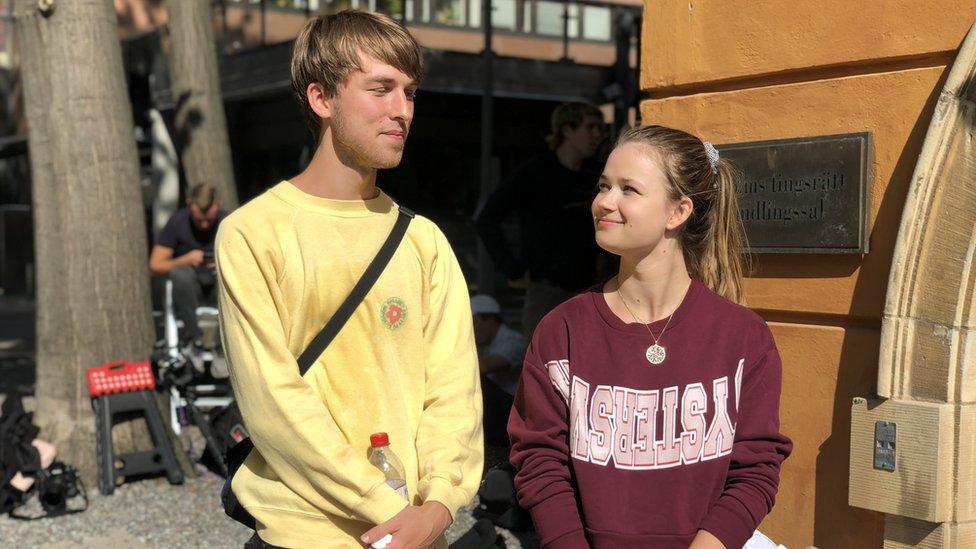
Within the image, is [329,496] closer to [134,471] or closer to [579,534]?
[579,534]

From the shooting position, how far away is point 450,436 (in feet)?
9.07

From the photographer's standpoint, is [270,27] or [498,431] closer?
[498,431]

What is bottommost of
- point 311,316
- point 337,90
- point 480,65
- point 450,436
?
point 450,436

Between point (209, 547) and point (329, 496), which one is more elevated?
point (329, 496)

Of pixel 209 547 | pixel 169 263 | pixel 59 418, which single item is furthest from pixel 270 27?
pixel 209 547

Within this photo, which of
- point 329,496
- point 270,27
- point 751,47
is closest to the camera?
point 329,496

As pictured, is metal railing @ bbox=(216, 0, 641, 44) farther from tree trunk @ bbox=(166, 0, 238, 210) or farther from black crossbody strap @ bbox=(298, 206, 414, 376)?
black crossbody strap @ bbox=(298, 206, 414, 376)

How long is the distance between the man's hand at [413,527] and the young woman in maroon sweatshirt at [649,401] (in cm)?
25

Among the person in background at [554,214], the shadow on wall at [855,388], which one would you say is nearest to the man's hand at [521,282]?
the person in background at [554,214]

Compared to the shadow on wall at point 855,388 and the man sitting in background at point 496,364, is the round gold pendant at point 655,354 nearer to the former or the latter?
the shadow on wall at point 855,388

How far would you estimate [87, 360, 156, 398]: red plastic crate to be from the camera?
24.9 ft

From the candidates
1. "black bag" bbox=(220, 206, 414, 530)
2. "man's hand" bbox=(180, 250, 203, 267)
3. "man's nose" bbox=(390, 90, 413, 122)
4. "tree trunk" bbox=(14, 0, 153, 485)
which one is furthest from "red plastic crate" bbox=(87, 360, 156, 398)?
"man's nose" bbox=(390, 90, 413, 122)

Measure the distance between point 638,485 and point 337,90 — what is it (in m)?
1.14

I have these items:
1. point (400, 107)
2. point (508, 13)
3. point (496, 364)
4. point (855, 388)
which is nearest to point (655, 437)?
point (400, 107)
